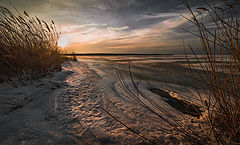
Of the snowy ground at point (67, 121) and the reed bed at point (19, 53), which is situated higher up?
the reed bed at point (19, 53)

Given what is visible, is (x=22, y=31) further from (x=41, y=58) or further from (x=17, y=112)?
(x=17, y=112)

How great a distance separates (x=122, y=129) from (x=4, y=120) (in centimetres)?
87

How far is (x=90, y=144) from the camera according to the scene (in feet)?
2.24

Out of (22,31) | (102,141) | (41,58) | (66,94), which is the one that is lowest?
(102,141)

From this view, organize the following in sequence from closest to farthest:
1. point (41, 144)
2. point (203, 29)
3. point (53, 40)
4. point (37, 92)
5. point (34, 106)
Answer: point (41, 144), point (203, 29), point (34, 106), point (37, 92), point (53, 40)

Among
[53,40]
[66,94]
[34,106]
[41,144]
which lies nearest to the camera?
[41,144]

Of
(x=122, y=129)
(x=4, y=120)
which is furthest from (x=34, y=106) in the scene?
(x=122, y=129)

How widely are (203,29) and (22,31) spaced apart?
2687 mm

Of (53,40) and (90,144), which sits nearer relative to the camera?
(90,144)

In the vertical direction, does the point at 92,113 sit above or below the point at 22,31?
below

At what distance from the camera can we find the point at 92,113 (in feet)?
3.43

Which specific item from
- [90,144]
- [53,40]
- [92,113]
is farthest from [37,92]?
[53,40]

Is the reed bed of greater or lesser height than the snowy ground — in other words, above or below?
above

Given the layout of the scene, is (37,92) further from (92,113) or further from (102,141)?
(102,141)
